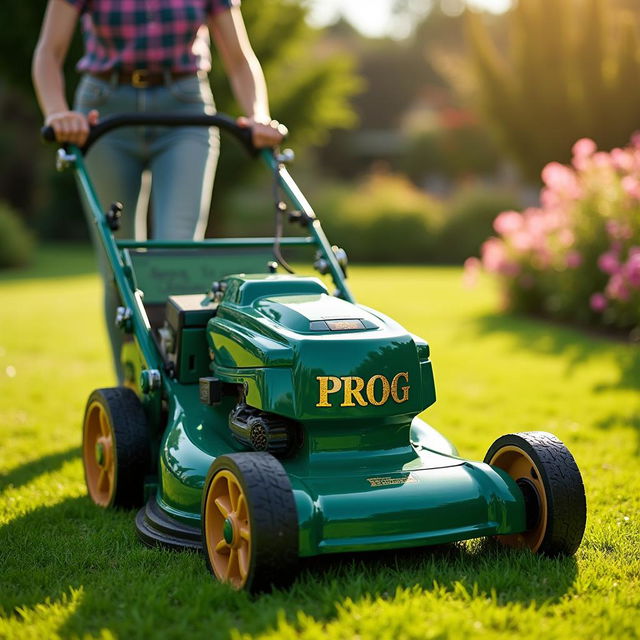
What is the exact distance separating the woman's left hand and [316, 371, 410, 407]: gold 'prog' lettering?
4.94 ft

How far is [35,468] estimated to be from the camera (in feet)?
12.5

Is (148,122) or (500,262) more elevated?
(148,122)

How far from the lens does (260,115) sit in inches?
152

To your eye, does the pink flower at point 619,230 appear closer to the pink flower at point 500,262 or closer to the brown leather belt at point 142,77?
the pink flower at point 500,262

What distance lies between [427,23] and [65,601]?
53.5 meters

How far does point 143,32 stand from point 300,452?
6.42 ft

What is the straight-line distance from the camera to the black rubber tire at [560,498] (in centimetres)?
251

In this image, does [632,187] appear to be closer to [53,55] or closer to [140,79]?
[140,79]

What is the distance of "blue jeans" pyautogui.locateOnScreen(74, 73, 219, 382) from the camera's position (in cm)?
377

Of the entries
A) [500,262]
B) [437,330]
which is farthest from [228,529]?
[500,262]

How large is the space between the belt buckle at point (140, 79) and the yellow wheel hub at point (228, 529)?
6.47ft

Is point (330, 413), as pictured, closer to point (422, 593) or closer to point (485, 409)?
point (422, 593)

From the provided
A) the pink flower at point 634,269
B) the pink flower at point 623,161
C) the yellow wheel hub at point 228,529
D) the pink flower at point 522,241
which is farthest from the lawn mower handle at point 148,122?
the pink flower at point 522,241

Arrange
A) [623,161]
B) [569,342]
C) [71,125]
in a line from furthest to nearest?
[569,342] < [623,161] < [71,125]
